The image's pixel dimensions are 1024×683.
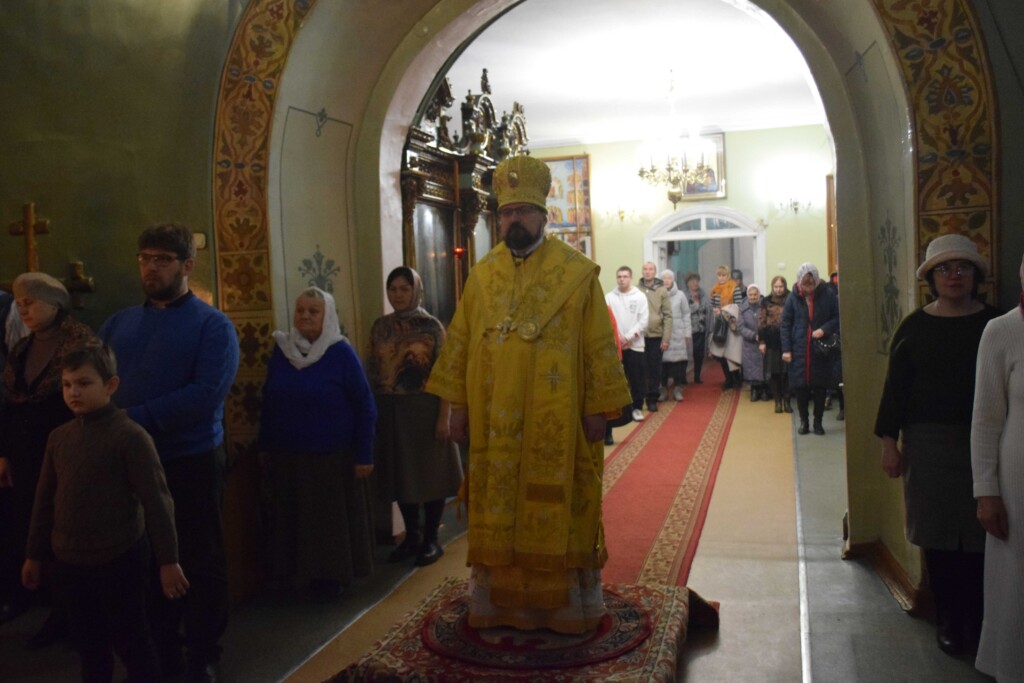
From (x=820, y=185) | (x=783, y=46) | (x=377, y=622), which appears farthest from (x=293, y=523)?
(x=820, y=185)

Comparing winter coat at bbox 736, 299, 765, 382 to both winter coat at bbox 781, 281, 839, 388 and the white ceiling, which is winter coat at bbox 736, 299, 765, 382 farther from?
the white ceiling

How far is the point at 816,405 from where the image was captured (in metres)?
7.82

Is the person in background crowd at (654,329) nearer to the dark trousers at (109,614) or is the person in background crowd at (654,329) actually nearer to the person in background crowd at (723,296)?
the person in background crowd at (723,296)

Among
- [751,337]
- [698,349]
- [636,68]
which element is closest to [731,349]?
[698,349]

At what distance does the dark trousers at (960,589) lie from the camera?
10.7 feet

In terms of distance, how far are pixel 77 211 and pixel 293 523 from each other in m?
1.79

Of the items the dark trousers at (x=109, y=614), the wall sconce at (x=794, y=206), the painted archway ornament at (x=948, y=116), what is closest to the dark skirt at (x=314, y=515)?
the dark trousers at (x=109, y=614)

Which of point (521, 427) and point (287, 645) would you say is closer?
point (521, 427)

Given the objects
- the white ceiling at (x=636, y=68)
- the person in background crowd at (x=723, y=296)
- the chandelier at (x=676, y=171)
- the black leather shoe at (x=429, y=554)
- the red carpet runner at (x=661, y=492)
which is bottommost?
the red carpet runner at (x=661, y=492)

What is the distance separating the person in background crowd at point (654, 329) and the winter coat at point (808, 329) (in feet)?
6.55

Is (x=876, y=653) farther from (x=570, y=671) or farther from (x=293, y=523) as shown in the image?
(x=293, y=523)

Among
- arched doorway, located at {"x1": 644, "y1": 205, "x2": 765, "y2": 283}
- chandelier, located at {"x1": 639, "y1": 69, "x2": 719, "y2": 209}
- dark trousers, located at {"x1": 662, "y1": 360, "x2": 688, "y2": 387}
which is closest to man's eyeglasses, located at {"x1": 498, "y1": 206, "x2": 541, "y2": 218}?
dark trousers, located at {"x1": 662, "y1": 360, "x2": 688, "y2": 387}

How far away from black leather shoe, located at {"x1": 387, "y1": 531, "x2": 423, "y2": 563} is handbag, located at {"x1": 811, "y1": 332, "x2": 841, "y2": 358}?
4.28 meters

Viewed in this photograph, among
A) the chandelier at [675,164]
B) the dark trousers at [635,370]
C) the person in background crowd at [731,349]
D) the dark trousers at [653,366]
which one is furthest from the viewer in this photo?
the person in background crowd at [731,349]
